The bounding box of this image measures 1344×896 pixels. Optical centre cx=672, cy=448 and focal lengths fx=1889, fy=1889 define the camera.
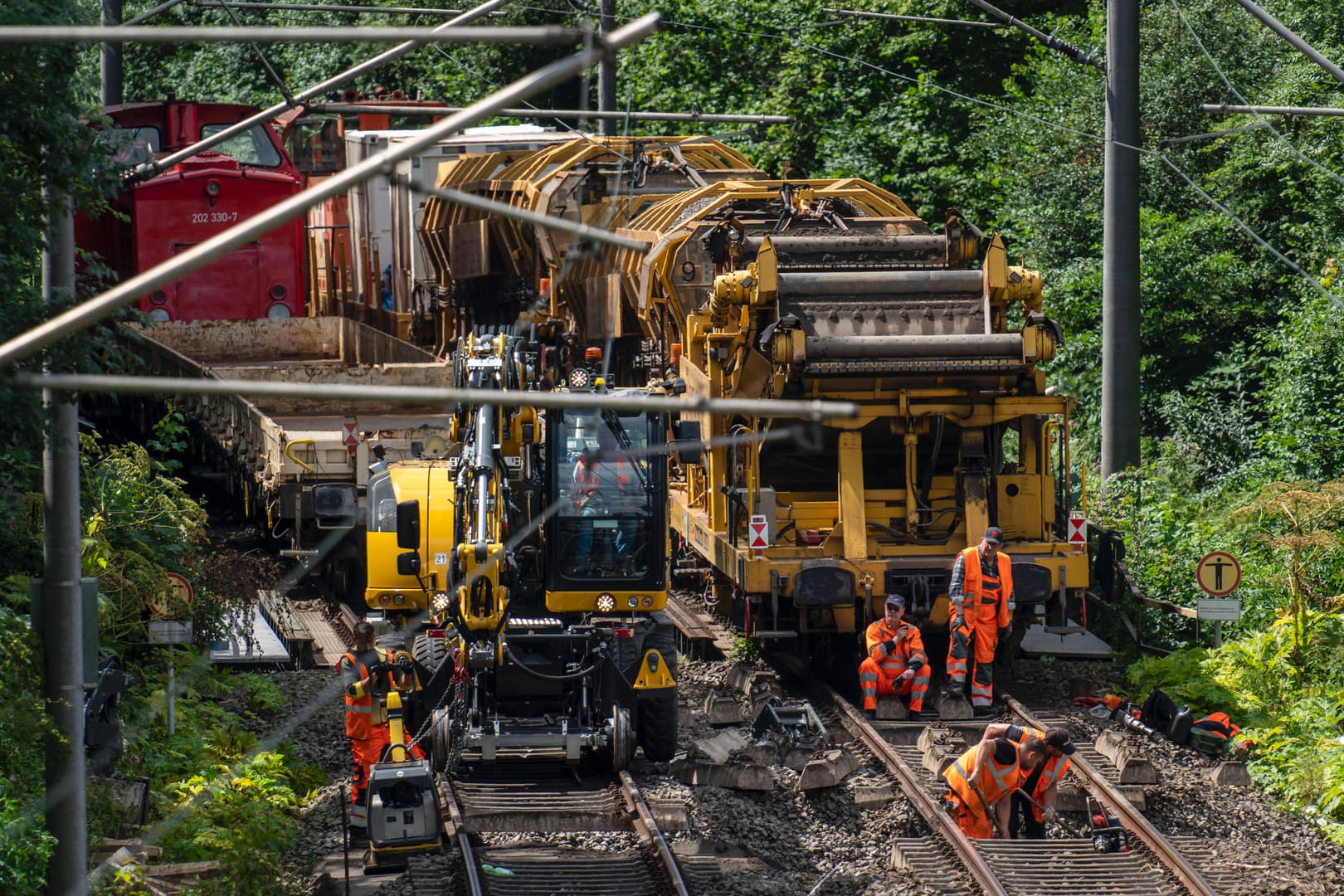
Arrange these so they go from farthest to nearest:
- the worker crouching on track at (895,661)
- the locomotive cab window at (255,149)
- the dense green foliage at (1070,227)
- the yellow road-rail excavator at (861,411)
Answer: the locomotive cab window at (255,149) < the yellow road-rail excavator at (861,411) < the worker crouching on track at (895,661) < the dense green foliage at (1070,227)

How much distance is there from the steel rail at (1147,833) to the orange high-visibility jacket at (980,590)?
1.04m

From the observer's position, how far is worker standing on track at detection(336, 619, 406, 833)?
1159 centimetres

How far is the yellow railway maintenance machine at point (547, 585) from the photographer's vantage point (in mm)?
12086

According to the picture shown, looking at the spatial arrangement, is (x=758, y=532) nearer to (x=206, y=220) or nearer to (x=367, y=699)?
(x=367, y=699)

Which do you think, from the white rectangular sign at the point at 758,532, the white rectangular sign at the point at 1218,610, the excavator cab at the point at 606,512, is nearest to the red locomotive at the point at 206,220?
the white rectangular sign at the point at 758,532

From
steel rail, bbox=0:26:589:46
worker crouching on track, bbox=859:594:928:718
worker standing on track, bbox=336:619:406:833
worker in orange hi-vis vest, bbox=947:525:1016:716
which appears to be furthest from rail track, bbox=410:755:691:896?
steel rail, bbox=0:26:589:46

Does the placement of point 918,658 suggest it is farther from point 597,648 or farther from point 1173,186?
point 1173,186

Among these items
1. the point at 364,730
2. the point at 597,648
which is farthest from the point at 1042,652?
the point at 364,730

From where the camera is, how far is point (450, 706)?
41.3 ft

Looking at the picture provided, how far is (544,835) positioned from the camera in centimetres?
1146

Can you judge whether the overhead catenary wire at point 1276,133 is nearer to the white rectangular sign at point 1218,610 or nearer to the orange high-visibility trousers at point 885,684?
the white rectangular sign at point 1218,610

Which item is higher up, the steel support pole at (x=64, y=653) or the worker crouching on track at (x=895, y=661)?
the steel support pole at (x=64, y=653)

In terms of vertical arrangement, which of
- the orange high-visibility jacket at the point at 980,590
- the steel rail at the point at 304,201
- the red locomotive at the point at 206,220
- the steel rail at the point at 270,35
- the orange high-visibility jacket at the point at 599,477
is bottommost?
the orange high-visibility jacket at the point at 980,590

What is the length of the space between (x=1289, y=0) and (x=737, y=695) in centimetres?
1268
